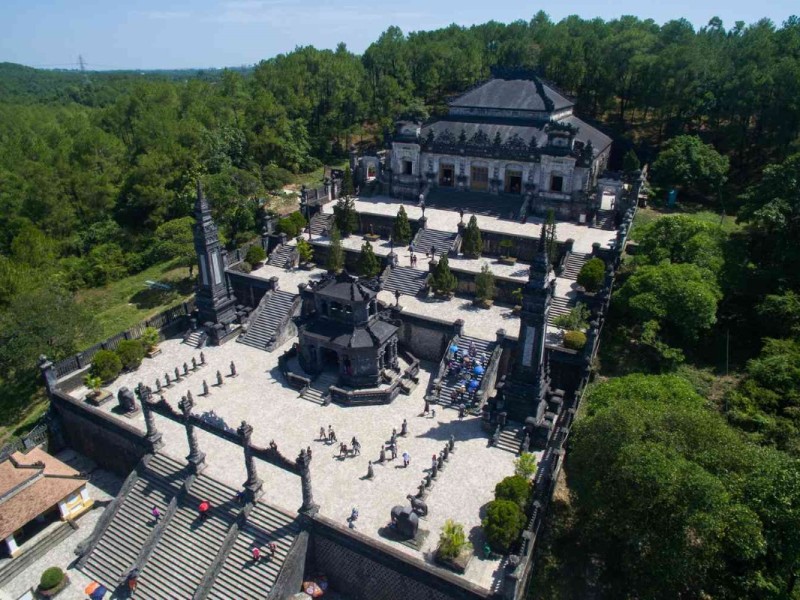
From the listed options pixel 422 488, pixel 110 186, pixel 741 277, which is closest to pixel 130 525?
pixel 422 488

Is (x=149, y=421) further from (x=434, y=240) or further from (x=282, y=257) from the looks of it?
(x=434, y=240)

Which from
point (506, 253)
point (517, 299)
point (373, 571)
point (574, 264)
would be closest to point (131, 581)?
point (373, 571)

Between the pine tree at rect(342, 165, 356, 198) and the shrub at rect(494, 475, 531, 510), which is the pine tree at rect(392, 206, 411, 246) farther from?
the shrub at rect(494, 475, 531, 510)

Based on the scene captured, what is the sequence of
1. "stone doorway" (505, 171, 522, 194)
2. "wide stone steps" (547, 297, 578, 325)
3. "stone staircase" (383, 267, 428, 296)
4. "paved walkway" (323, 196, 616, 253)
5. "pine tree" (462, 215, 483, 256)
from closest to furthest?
1. "wide stone steps" (547, 297, 578, 325)
2. "stone staircase" (383, 267, 428, 296)
3. "pine tree" (462, 215, 483, 256)
4. "paved walkway" (323, 196, 616, 253)
5. "stone doorway" (505, 171, 522, 194)

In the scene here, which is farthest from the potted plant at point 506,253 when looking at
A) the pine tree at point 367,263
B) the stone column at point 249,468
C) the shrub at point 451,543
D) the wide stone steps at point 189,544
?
the wide stone steps at point 189,544

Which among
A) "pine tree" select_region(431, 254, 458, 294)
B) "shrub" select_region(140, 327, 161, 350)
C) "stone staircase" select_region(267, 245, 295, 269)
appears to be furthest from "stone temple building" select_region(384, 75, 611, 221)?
"shrub" select_region(140, 327, 161, 350)

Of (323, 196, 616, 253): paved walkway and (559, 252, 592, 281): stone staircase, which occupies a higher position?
(323, 196, 616, 253): paved walkway
